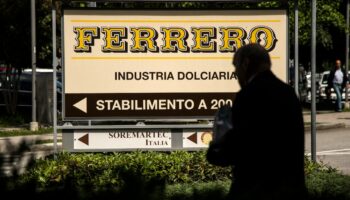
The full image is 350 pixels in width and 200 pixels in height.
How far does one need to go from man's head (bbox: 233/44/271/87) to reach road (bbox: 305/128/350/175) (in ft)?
30.4

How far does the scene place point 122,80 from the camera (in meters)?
10.5

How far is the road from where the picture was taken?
15087mm

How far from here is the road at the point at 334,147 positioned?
49.5 feet

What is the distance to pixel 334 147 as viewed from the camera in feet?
59.6

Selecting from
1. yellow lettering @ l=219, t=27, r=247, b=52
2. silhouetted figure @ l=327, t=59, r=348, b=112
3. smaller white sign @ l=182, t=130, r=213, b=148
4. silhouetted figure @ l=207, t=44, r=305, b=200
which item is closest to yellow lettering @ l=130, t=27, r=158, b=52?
yellow lettering @ l=219, t=27, r=247, b=52

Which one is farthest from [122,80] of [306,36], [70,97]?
[306,36]

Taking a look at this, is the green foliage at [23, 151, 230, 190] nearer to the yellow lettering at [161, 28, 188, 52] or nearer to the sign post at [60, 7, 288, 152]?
the sign post at [60, 7, 288, 152]

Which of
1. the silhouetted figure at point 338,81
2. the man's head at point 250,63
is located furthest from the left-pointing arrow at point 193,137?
the silhouetted figure at point 338,81

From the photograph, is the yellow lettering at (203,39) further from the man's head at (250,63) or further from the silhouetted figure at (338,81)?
the silhouetted figure at (338,81)

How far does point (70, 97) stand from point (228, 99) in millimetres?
1922

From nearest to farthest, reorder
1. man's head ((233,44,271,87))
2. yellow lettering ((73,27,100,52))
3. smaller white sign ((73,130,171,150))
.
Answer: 1. man's head ((233,44,271,87))
2. yellow lettering ((73,27,100,52))
3. smaller white sign ((73,130,171,150))

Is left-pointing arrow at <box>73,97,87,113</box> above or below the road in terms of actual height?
above

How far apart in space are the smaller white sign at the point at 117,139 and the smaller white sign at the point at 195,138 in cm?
22

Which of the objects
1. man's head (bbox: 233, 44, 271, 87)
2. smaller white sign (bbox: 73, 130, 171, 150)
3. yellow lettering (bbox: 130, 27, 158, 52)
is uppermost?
yellow lettering (bbox: 130, 27, 158, 52)
